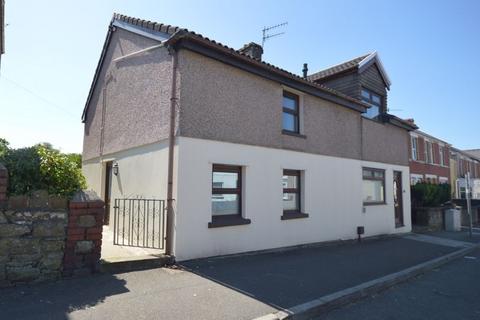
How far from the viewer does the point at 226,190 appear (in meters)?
7.81

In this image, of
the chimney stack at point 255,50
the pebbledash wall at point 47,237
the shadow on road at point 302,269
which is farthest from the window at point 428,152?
the pebbledash wall at point 47,237

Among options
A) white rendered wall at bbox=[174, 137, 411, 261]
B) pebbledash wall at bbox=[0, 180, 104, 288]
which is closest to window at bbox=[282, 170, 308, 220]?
white rendered wall at bbox=[174, 137, 411, 261]

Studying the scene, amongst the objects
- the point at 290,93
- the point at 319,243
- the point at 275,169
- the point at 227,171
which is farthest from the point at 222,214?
the point at 290,93

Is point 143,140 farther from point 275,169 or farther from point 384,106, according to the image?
point 384,106

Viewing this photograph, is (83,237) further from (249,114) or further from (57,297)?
(249,114)

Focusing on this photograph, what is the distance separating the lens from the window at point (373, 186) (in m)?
12.5

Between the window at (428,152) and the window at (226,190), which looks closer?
the window at (226,190)

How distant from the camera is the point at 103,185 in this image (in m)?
10.8

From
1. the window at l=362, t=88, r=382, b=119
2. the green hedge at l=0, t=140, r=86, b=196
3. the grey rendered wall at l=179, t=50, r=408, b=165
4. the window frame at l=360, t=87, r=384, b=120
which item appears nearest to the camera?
the green hedge at l=0, t=140, r=86, b=196

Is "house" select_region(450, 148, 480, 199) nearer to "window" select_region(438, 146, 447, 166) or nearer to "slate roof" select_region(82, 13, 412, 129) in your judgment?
"window" select_region(438, 146, 447, 166)

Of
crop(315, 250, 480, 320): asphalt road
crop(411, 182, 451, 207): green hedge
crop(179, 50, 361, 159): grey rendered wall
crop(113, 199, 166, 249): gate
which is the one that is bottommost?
crop(315, 250, 480, 320): asphalt road

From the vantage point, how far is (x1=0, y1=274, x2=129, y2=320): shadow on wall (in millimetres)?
3889

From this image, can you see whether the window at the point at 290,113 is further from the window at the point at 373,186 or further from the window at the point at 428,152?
the window at the point at 428,152

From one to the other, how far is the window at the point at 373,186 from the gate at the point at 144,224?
814 cm
